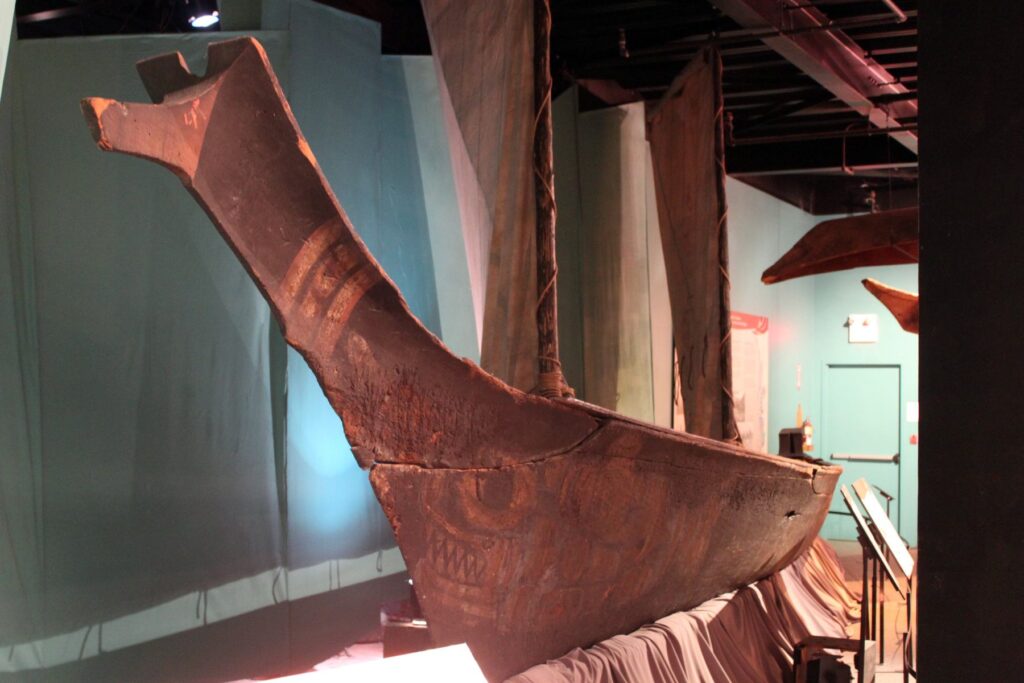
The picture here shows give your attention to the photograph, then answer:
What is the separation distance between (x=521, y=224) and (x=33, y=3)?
10.6 ft

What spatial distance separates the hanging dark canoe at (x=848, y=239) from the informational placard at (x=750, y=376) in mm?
1603

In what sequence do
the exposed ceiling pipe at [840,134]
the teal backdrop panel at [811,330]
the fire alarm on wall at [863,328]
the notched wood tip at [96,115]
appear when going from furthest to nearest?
the fire alarm on wall at [863,328]
the teal backdrop panel at [811,330]
the exposed ceiling pipe at [840,134]
the notched wood tip at [96,115]

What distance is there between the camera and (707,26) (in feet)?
20.2

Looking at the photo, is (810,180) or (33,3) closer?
(33,3)

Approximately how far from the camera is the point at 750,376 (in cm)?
817

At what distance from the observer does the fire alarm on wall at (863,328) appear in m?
9.29

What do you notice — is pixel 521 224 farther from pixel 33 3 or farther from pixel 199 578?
pixel 33 3

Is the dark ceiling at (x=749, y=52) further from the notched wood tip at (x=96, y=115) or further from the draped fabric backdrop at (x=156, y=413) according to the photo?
the notched wood tip at (x=96, y=115)

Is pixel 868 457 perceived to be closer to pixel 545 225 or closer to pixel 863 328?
pixel 863 328

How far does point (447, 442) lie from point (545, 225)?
1.32 meters

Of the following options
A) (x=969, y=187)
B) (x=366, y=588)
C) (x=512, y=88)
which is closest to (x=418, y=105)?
(x=512, y=88)

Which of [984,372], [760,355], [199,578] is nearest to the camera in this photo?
[984,372]

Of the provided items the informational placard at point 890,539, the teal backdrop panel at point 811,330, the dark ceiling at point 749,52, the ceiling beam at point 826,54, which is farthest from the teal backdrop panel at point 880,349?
the informational placard at point 890,539

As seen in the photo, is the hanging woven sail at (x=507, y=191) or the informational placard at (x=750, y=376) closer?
the hanging woven sail at (x=507, y=191)
